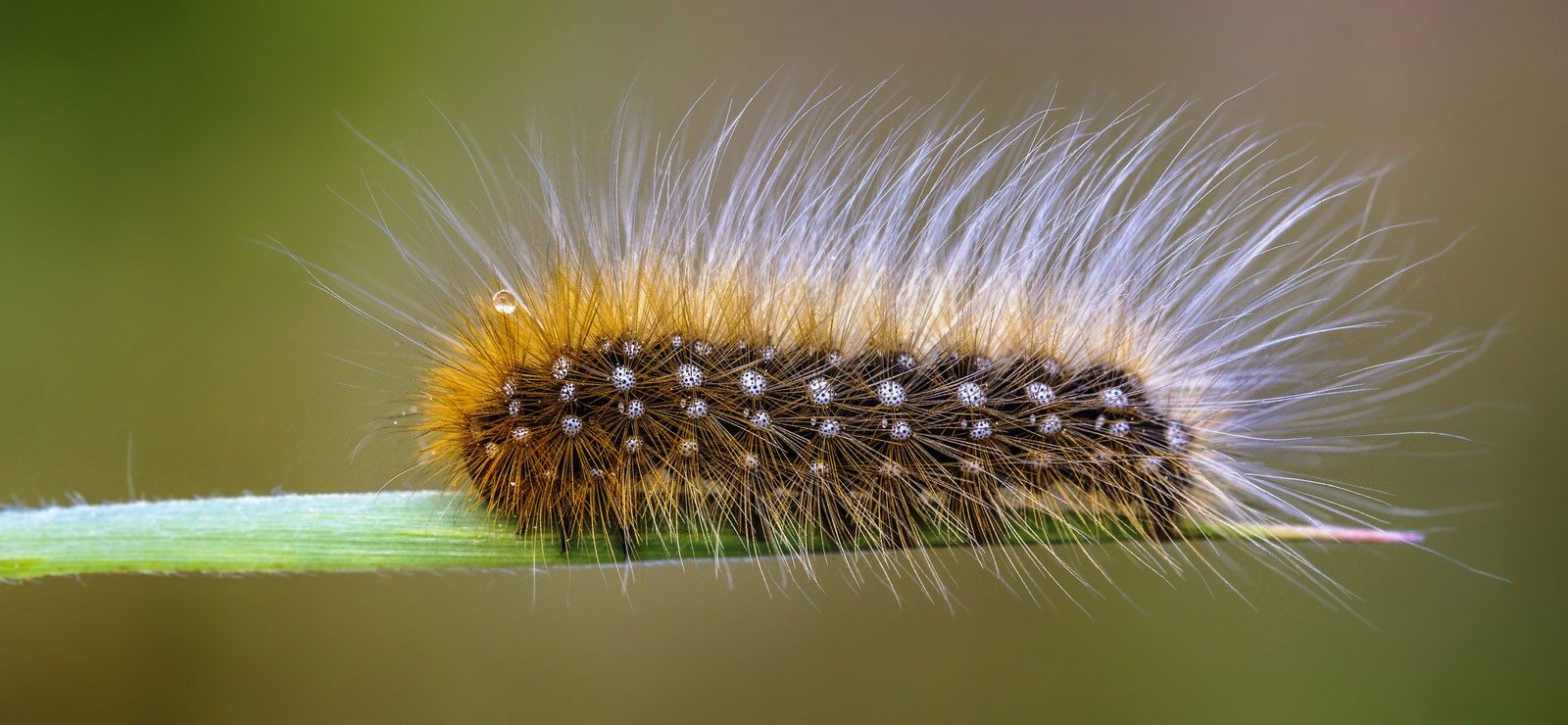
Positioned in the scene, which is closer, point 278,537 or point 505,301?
point 278,537

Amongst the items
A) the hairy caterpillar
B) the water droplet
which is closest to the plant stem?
the hairy caterpillar

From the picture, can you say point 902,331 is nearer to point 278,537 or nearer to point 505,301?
point 505,301

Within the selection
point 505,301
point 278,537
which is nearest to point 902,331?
point 505,301

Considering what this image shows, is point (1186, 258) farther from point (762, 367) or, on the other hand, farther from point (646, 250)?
point (646, 250)

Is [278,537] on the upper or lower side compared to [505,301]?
lower

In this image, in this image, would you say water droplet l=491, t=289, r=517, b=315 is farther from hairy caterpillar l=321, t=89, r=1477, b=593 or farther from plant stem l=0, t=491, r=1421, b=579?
plant stem l=0, t=491, r=1421, b=579

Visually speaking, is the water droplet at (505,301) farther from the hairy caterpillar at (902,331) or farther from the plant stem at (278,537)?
the plant stem at (278,537)

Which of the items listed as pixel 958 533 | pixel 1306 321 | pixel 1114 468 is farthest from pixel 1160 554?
pixel 1306 321
